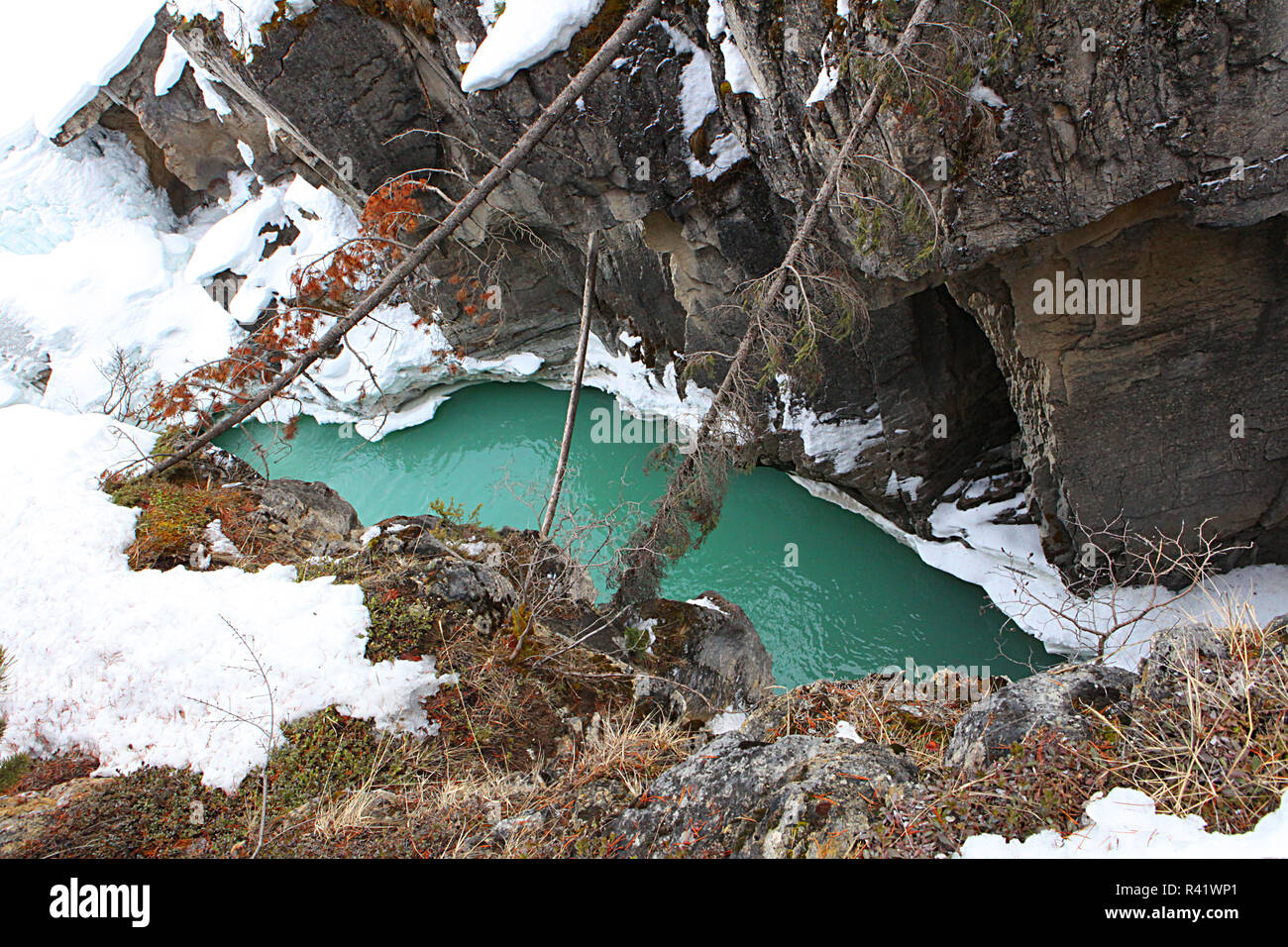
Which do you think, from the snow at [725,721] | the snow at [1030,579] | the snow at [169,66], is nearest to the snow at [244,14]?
the snow at [169,66]

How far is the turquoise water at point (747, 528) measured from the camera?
9.61 metres

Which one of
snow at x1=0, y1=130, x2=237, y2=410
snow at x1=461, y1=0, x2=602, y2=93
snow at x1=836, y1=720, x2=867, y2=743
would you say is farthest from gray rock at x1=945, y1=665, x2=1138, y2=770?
snow at x1=0, y1=130, x2=237, y2=410

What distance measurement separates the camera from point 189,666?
15.7 ft

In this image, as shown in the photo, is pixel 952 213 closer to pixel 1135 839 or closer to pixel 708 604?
pixel 708 604

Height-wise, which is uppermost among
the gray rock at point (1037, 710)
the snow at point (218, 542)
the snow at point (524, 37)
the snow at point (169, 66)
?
the snow at point (169, 66)

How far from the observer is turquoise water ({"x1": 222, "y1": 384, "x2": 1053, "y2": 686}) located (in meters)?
9.61

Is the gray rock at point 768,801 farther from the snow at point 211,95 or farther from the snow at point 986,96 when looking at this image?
the snow at point 211,95

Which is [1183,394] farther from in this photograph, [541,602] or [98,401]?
[98,401]

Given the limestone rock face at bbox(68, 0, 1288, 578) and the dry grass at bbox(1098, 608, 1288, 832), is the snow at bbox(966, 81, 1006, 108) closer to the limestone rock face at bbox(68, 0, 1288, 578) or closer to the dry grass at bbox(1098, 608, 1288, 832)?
the limestone rock face at bbox(68, 0, 1288, 578)

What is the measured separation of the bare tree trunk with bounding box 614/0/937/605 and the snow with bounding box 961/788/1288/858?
4.26 metres

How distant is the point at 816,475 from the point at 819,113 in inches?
237

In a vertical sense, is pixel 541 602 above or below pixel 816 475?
below

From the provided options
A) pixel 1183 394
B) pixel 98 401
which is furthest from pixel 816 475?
pixel 98 401

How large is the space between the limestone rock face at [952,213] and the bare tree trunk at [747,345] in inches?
11.4
